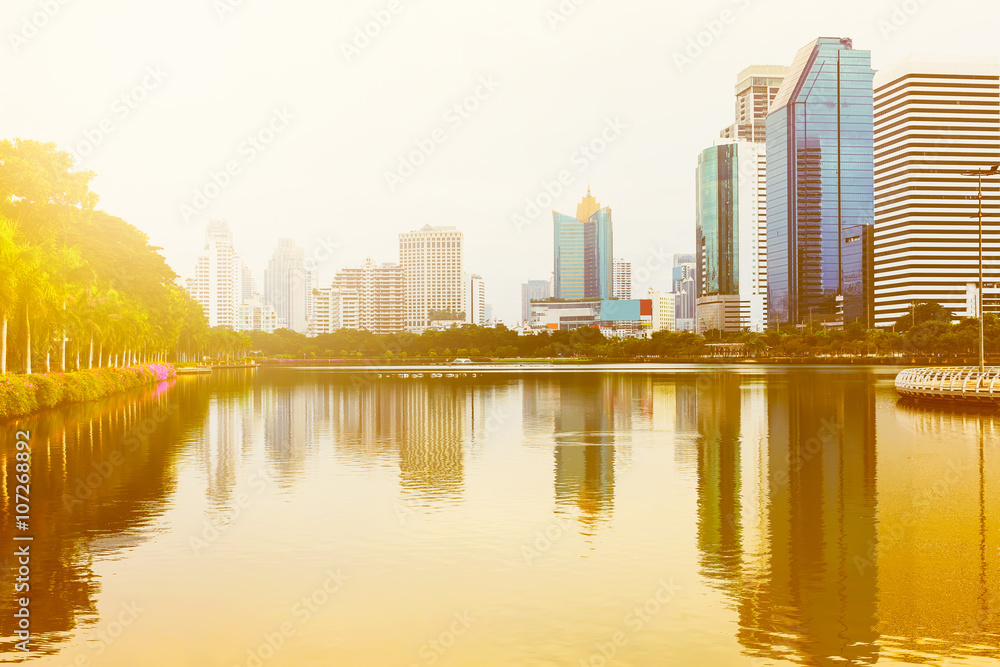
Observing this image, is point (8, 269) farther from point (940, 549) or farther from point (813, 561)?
point (940, 549)

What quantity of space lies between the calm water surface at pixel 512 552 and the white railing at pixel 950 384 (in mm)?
18501

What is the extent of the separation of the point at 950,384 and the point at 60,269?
161ft

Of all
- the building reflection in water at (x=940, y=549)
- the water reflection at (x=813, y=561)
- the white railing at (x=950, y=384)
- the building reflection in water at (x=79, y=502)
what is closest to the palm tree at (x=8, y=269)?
the building reflection in water at (x=79, y=502)

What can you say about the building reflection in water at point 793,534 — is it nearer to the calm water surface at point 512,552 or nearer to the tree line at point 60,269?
the calm water surface at point 512,552

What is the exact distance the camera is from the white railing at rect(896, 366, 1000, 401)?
45969 mm

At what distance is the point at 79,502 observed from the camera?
18.3m

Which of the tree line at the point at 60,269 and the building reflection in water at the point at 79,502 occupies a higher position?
the tree line at the point at 60,269

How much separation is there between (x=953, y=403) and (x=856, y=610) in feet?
140

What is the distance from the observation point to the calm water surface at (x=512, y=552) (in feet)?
32.3

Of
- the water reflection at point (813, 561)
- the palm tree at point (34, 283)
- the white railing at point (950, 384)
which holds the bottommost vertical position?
the water reflection at point (813, 561)

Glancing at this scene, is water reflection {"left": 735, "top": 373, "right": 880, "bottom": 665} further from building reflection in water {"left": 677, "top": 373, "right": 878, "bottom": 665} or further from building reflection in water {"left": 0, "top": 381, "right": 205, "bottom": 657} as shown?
building reflection in water {"left": 0, "top": 381, "right": 205, "bottom": 657}

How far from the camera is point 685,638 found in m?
9.98

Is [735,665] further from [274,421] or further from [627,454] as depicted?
[274,421]

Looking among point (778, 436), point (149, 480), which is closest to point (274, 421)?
point (149, 480)
